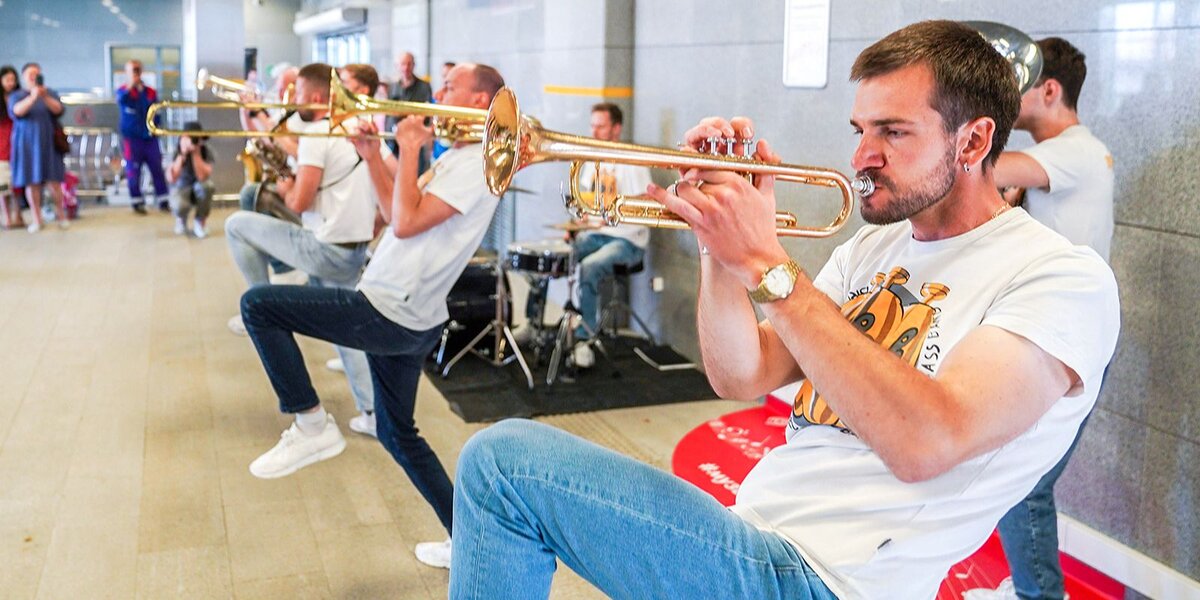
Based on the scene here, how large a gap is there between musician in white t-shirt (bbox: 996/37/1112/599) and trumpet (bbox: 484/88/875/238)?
1.14 m

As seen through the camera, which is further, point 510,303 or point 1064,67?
point 510,303

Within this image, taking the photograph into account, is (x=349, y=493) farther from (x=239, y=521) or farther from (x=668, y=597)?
(x=668, y=597)

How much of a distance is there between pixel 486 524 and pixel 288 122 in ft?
12.7

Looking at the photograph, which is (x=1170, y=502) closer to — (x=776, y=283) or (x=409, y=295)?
(x=776, y=283)

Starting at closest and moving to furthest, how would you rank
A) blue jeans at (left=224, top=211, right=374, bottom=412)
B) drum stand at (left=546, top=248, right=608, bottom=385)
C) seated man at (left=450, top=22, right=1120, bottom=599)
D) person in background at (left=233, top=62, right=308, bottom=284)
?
1. seated man at (left=450, top=22, right=1120, bottom=599)
2. blue jeans at (left=224, top=211, right=374, bottom=412)
3. person in background at (left=233, top=62, right=308, bottom=284)
4. drum stand at (left=546, top=248, right=608, bottom=385)

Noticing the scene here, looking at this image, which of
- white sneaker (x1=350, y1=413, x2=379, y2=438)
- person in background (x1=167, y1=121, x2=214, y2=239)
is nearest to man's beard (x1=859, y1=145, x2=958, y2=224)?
white sneaker (x1=350, y1=413, x2=379, y2=438)

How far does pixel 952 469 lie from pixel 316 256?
3532 mm

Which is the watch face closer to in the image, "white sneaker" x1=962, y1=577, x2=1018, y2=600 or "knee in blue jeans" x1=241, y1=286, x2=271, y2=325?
"white sneaker" x1=962, y1=577, x2=1018, y2=600

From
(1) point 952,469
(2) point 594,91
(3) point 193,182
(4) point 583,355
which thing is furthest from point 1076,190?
(3) point 193,182

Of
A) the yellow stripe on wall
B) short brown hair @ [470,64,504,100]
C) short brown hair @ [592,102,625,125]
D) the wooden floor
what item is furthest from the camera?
the yellow stripe on wall

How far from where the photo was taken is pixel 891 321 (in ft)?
5.89

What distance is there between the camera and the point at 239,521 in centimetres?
361

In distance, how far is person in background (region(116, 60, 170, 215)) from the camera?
11125 millimetres

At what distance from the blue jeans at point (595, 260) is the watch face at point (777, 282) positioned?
13.6 ft
